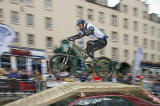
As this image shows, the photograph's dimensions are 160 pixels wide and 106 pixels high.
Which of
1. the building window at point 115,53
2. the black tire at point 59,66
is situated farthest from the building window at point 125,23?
the black tire at point 59,66

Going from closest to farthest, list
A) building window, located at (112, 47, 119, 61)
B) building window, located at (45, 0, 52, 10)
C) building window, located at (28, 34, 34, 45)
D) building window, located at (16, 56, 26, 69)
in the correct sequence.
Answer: building window, located at (16, 56, 26, 69)
building window, located at (28, 34, 34, 45)
building window, located at (45, 0, 52, 10)
building window, located at (112, 47, 119, 61)

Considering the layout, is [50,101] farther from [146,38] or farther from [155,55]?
[155,55]

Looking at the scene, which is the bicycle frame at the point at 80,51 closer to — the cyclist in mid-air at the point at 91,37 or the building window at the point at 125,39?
the cyclist in mid-air at the point at 91,37

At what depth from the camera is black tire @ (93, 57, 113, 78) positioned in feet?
22.9

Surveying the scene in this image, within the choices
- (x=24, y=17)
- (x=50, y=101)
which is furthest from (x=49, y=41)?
(x=50, y=101)

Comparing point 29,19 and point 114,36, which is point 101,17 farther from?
point 29,19

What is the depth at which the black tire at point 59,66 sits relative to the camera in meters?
6.50

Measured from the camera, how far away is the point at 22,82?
8.73 metres

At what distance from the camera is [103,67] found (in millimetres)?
7109

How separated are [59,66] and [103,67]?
1496mm

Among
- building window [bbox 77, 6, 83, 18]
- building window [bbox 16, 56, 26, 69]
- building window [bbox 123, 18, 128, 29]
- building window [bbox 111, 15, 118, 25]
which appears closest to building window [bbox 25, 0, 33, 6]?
building window [bbox 77, 6, 83, 18]

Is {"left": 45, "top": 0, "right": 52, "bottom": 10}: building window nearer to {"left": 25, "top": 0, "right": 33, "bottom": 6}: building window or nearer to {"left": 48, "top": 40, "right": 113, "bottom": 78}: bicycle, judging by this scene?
{"left": 25, "top": 0, "right": 33, "bottom": 6}: building window

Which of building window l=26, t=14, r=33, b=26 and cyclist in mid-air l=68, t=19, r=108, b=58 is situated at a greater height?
building window l=26, t=14, r=33, b=26

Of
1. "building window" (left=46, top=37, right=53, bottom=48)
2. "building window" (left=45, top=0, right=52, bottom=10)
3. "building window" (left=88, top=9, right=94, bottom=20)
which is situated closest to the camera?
"building window" (left=45, top=0, right=52, bottom=10)
